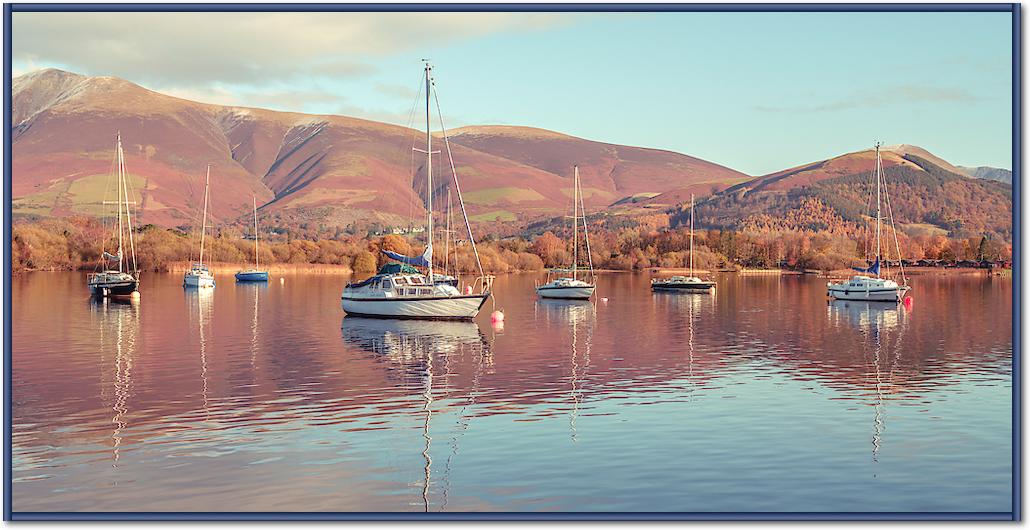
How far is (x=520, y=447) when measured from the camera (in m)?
18.1

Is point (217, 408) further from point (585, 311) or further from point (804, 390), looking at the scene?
point (585, 311)

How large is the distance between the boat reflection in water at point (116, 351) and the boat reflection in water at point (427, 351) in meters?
5.62

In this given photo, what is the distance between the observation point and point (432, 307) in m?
47.6

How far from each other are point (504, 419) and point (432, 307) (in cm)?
2679

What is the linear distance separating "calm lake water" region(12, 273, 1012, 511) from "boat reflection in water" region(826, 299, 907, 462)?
0.63 feet

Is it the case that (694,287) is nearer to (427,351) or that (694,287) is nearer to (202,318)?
(202,318)

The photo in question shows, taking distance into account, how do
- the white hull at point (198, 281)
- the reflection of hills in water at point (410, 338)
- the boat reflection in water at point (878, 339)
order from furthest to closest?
the white hull at point (198, 281) < the reflection of hills in water at point (410, 338) < the boat reflection in water at point (878, 339)

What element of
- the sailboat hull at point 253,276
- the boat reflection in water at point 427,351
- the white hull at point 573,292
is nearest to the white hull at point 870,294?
the white hull at point 573,292

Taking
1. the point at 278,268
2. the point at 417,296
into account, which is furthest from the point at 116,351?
the point at 278,268

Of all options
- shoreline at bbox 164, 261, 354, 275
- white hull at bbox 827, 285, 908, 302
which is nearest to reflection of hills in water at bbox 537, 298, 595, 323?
white hull at bbox 827, 285, 908, 302

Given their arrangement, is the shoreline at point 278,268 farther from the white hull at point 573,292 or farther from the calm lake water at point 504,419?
the calm lake water at point 504,419

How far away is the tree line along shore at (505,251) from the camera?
128250 millimetres


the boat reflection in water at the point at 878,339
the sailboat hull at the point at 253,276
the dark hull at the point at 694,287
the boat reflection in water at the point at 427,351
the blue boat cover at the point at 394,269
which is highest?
the blue boat cover at the point at 394,269

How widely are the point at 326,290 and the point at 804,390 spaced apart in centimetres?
6271
